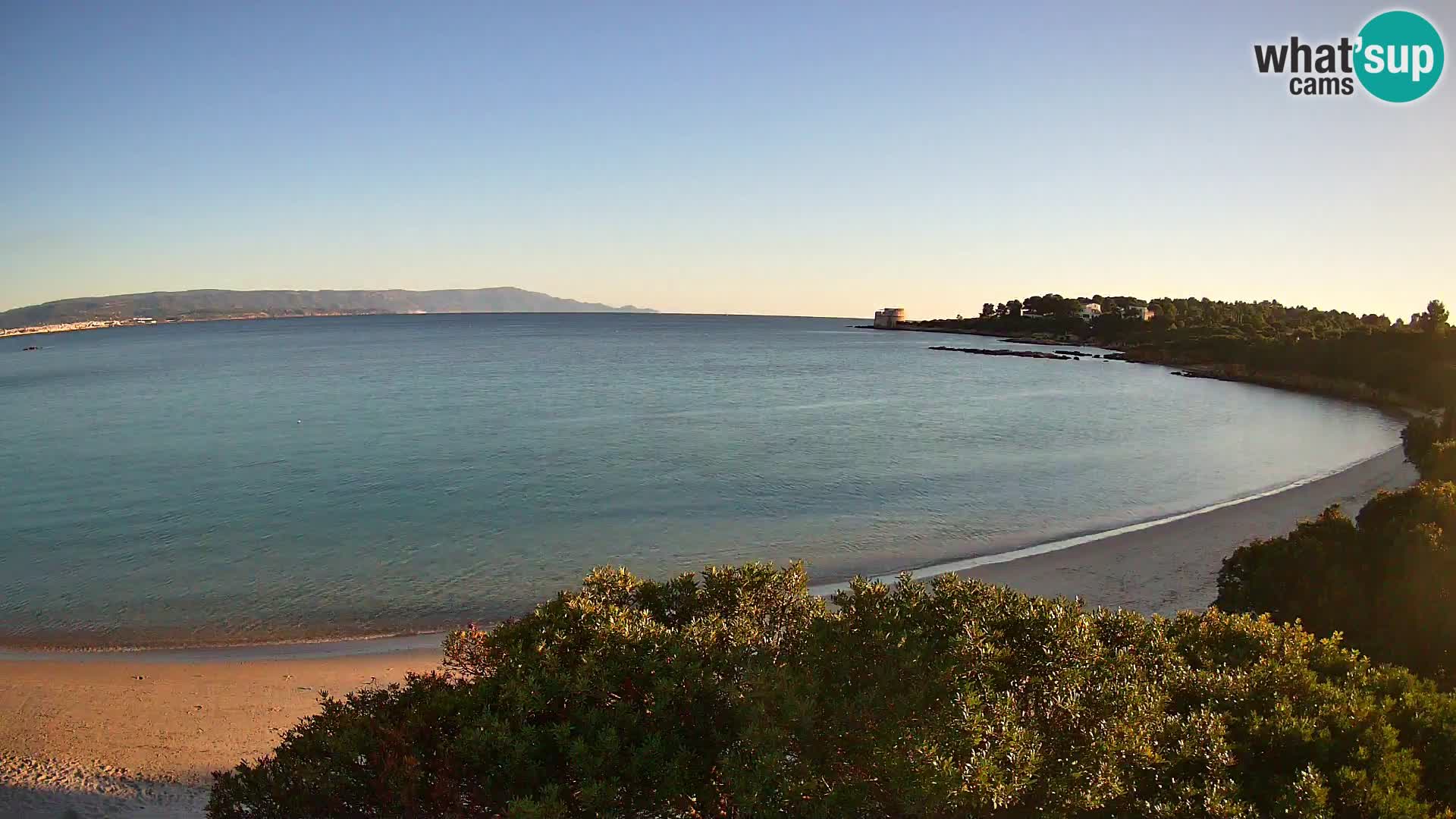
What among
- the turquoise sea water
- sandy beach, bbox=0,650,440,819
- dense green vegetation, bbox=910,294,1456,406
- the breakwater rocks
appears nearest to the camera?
sandy beach, bbox=0,650,440,819

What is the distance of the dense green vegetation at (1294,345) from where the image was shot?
174 ft

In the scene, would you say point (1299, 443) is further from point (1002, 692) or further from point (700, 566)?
point (1002, 692)

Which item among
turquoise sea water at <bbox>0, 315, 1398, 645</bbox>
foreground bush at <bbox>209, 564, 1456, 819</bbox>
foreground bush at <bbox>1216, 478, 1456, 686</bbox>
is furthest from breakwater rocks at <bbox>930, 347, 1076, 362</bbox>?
foreground bush at <bbox>209, 564, 1456, 819</bbox>

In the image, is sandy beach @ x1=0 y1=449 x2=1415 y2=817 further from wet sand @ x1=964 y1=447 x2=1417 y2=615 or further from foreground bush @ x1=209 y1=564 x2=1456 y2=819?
foreground bush @ x1=209 y1=564 x2=1456 y2=819

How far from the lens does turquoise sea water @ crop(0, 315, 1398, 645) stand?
16.8m

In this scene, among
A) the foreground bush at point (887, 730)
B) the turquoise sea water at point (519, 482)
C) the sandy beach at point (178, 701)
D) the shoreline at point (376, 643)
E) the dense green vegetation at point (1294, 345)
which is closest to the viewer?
the foreground bush at point (887, 730)

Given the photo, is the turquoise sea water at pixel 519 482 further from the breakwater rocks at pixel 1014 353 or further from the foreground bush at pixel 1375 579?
the breakwater rocks at pixel 1014 353

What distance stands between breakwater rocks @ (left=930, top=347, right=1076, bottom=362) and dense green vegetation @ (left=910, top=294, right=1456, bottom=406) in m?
9.68

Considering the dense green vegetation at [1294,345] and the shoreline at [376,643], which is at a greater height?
the dense green vegetation at [1294,345]

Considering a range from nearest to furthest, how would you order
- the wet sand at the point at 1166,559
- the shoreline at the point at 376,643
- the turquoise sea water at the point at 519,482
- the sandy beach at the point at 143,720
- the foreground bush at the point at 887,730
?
the foreground bush at the point at 887,730 → the sandy beach at the point at 143,720 → the shoreline at the point at 376,643 → the wet sand at the point at 1166,559 → the turquoise sea water at the point at 519,482

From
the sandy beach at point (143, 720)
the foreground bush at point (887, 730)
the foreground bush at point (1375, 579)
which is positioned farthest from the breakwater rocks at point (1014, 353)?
the foreground bush at point (887, 730)

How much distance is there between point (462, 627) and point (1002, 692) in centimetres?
1139

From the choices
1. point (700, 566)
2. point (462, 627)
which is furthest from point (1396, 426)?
point (462, 627)

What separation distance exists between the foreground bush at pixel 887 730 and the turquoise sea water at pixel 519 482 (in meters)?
9.61
